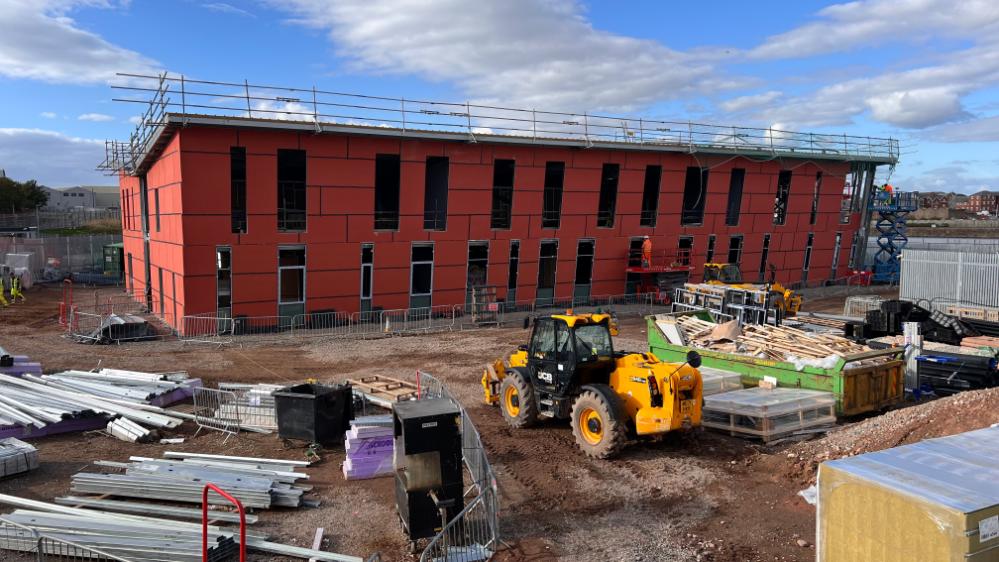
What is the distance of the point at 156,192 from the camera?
26.8 m

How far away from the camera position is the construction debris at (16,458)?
9977 millimetres

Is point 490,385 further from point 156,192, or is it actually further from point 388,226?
point 156,192

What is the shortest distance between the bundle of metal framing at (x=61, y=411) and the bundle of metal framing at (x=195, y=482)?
2561 millimetres

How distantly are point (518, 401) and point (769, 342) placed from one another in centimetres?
675

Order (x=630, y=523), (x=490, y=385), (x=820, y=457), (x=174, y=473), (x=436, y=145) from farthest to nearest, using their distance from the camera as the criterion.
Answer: (x=436, y=145) → (x=490, y=385) → (x=820, y=457) → (x=174, y=473) → (x=630, y=523)

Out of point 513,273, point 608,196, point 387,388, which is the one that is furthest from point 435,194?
point 387,388

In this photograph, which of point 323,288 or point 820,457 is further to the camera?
point 323,288

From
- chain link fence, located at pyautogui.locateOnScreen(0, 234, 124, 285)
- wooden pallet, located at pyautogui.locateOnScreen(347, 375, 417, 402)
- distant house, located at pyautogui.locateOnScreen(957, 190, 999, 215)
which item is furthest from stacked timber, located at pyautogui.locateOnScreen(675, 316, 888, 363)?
distant house, located at pyautogui.locateOnScreen(957, 190, 999, 215)

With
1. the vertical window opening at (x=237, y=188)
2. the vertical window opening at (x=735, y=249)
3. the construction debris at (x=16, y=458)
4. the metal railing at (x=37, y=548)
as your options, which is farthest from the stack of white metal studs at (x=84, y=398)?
the vertical window opening at (x=735, y=249)

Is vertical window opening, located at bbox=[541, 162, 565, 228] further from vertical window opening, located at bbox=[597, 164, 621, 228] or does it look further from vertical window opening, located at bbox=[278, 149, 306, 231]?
vertical window opening, located at bbox=[278, 149, 306, 231]

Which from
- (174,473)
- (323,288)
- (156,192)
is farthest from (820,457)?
(156,192)

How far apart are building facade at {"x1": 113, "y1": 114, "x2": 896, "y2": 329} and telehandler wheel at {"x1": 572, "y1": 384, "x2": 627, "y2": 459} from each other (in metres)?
15.7

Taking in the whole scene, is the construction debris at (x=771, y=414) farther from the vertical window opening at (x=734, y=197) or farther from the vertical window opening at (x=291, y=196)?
the vertical window opening at (x=734, y=197)

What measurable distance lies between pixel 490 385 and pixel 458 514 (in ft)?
21.4
